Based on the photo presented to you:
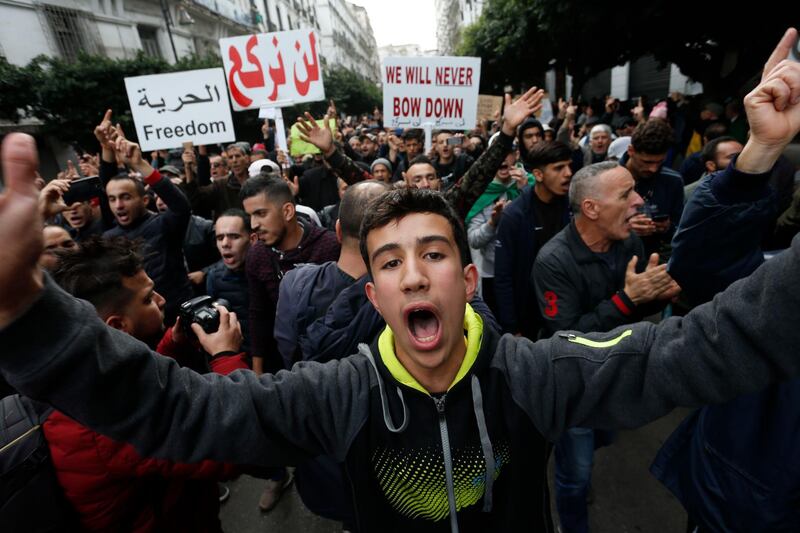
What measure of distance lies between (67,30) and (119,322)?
20.1 m

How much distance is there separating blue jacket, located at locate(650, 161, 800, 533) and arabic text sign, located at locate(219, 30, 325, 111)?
14.3ft

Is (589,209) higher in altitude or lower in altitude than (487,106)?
higher

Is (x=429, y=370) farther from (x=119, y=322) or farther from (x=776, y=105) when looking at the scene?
(x=119, y=322)

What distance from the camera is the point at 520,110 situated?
2.97 meters

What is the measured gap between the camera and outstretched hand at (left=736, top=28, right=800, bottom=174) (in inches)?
43.8

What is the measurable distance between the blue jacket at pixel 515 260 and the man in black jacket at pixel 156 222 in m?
2.42

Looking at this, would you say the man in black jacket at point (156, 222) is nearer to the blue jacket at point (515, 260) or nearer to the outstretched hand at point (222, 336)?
the outstretched hand at point (222, 336)

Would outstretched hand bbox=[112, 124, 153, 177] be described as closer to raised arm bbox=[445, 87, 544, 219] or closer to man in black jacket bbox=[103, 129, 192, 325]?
man in black jacket bbox=[103, 129, 192, 325]

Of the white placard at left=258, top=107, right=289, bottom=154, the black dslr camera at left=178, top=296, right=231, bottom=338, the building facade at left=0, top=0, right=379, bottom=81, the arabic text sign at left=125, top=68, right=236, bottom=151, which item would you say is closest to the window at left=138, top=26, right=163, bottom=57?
the building facade at left=0, top=0, right=379, bottom=81

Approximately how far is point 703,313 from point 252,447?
3.68 feet

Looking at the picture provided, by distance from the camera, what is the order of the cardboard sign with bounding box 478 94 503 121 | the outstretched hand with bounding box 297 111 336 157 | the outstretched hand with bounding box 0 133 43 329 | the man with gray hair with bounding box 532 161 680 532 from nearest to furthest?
the outstretched hand with bounding box 0 133 43 329, the man with gray hair with bounding box 532 161 680 532, the outstretched hand with bounding box 297 111 336 157, the cardboard sign with bounding box 478 94 503 121

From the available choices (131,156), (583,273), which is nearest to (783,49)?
(583,273)

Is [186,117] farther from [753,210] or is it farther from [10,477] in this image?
[753,210]

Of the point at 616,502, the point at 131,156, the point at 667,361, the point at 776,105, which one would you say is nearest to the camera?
the point at 667,361
